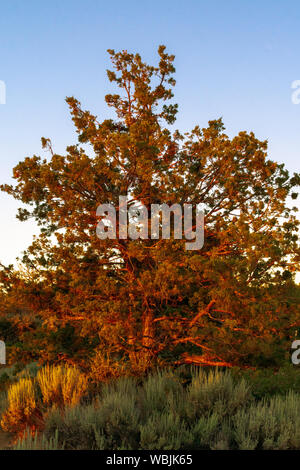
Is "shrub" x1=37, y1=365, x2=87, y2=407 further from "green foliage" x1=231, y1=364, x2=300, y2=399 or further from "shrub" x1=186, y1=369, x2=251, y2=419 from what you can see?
"green foliage" x1=231, y1=364, x2=300, y2=399

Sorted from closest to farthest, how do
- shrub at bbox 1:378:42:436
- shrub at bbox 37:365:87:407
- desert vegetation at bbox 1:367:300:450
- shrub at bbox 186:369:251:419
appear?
desert vegetation at bbox 1:367:300:450 → shrub at bbox 186:369:251:419 → shrub at bbox 1:378:42:436 → shrub at bbox 37:365:87:407

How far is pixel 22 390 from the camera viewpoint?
313 inches

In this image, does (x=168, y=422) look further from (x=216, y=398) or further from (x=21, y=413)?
(x=21, y=413)

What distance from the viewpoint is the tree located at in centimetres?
817

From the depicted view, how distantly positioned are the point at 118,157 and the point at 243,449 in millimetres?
6088

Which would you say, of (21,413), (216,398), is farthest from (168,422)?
(21,413)

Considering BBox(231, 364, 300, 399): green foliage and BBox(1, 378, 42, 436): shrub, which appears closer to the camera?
BBox(1, 378, 42, 436): shrub

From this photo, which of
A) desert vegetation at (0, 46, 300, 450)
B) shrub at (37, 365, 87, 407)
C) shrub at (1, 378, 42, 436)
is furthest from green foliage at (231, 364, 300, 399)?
shrub at (1, 378, 42, 436)

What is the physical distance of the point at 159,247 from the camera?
27.5 feet

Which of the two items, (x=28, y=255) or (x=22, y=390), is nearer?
(x=22, y=390)

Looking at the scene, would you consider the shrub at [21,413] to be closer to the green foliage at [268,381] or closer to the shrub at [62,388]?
the shrub at [62,388]

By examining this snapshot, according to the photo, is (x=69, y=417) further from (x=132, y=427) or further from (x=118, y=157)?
(x=118, y=157)

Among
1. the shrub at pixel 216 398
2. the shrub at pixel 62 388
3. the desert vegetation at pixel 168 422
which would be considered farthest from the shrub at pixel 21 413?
the shrub at pixel 216 398
